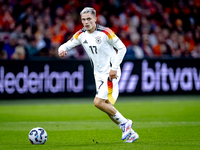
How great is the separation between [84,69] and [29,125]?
5.61m

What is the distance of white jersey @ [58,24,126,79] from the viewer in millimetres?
6519

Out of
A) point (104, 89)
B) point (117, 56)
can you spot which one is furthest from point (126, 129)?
point (117, 56)

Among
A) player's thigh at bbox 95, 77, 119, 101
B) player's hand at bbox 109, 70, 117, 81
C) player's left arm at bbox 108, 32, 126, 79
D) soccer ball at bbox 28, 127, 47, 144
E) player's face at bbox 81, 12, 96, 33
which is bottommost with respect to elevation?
soccer ball at bbox 28, 127, 47, 144

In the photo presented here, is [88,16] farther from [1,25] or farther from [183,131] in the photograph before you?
[1,25]

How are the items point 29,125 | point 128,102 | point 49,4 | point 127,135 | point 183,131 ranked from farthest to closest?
point 49,4
point 128,102
point 29,125
point 183,131
point 127,135

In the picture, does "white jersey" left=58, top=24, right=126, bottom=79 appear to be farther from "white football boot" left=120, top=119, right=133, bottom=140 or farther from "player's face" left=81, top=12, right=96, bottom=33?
"white football boot" left=120, top=119, right=133, bottom=140

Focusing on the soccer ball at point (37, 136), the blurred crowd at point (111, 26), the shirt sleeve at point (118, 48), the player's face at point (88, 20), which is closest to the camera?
the soccer ball at point (37, 136)

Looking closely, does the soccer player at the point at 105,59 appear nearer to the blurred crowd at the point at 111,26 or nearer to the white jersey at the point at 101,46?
the white jersey at the point at 101,46

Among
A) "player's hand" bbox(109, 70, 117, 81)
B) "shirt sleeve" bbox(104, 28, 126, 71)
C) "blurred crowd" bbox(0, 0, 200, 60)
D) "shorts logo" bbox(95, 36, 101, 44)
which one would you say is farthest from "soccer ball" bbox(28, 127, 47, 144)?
"blurred crowd" bbox(0, 0, 200, 60)

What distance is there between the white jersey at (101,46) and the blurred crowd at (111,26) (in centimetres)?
762

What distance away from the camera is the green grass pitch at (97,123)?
20.6 feet

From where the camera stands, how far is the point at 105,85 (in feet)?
21.5

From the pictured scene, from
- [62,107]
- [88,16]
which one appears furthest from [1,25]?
[88,16]

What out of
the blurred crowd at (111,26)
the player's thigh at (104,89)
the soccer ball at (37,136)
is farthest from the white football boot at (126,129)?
the blurred crowd at (111,26)
